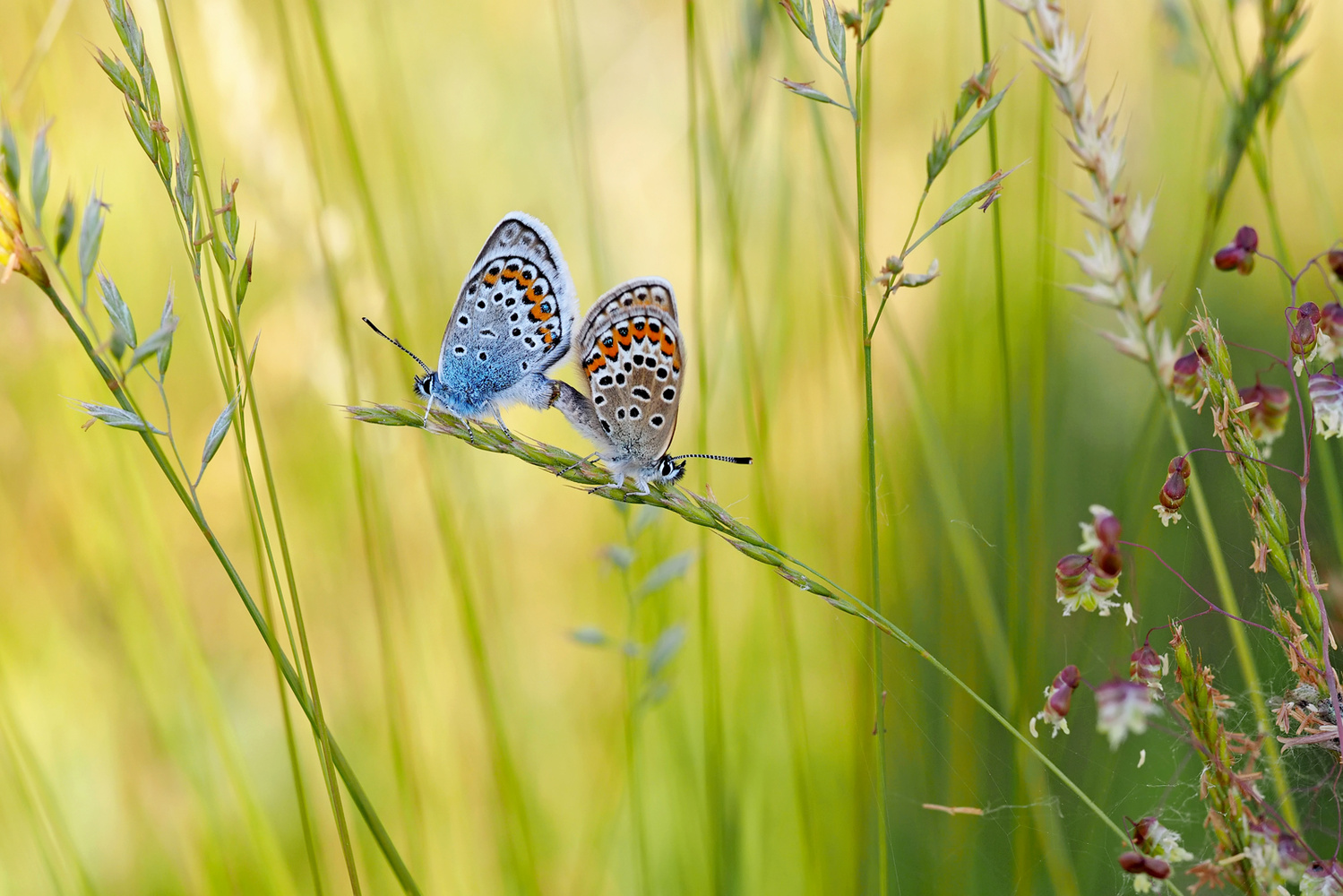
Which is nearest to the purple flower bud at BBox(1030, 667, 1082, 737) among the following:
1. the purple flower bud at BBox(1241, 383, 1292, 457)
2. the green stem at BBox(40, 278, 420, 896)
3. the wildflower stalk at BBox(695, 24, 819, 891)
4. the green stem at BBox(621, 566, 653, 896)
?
the purple flower bud at BBox(1241, 383, 1292, 457)

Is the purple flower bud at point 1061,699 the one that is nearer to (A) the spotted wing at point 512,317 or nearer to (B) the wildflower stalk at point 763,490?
(B) the wildflower stalk at point 763,490

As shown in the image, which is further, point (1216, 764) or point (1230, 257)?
point (1230, 257)

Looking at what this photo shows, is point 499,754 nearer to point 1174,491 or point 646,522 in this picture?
point 646,522

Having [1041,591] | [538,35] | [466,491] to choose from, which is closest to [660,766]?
[466,491]

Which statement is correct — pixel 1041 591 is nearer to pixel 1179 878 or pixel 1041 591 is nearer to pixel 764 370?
pixel 1179 878

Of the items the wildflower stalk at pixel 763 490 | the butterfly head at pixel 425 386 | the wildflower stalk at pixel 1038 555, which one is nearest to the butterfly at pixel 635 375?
the wildflower stalk at pixel 763 490

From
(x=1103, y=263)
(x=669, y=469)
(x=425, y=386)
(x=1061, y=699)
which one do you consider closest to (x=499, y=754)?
(x=669, y=469)

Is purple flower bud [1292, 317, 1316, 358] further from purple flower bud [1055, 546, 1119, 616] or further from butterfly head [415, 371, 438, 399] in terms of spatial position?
butterfly head [415, 371, 438, 399]
